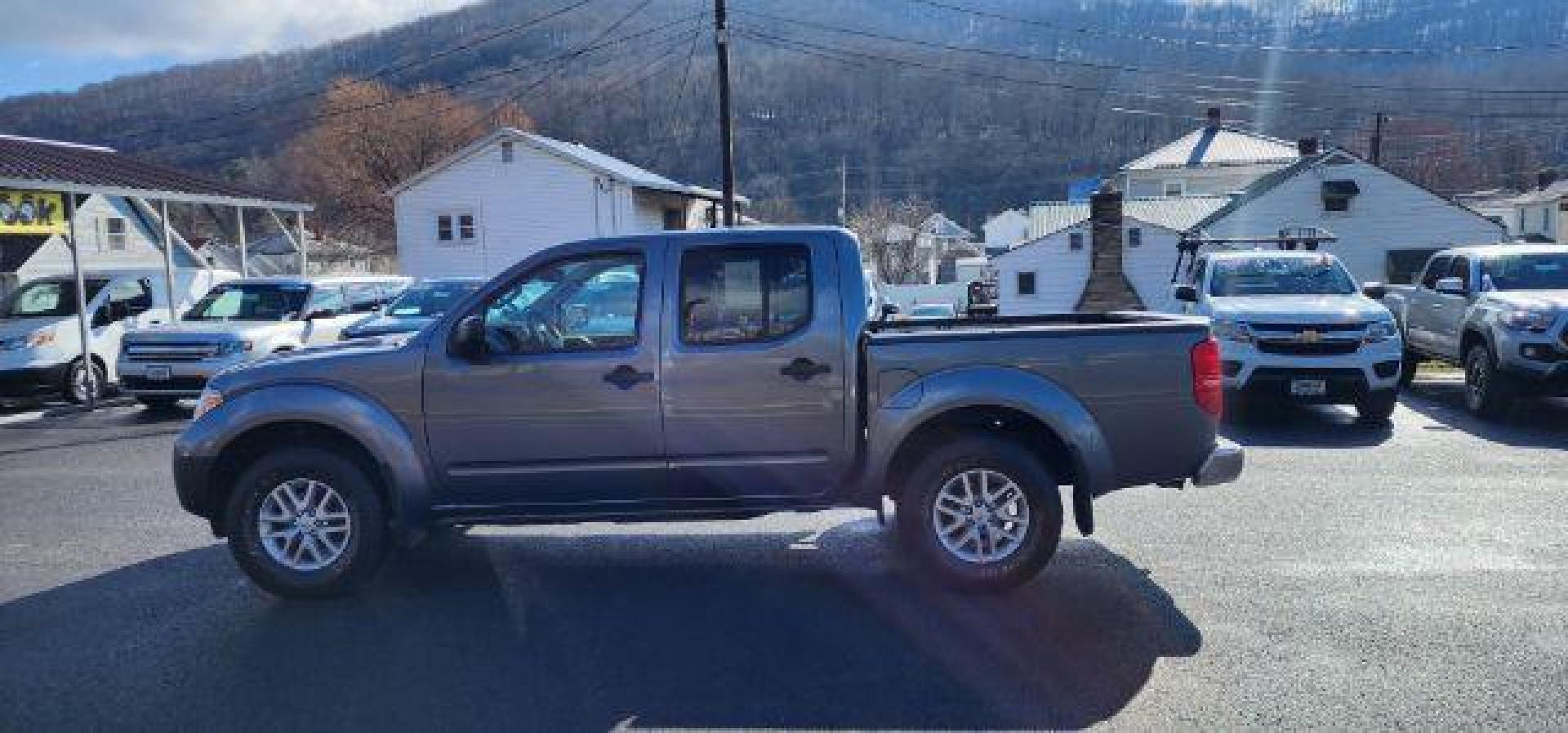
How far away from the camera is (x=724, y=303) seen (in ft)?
18.1

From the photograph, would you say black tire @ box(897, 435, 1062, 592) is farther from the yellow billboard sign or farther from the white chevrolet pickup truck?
the yellow billboard sign

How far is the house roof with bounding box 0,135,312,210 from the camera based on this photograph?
1603cm

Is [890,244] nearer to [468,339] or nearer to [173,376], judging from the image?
[173,376]

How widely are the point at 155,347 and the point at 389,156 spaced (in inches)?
2433

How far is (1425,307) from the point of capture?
12656mm

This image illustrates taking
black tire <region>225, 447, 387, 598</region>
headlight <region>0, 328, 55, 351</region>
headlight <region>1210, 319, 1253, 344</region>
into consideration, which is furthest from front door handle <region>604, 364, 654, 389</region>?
headlight <region>0, 328, 55, 351</region>

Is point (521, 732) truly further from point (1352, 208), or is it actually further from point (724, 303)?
point (1352, 208)

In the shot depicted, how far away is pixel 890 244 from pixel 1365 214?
2581 cm

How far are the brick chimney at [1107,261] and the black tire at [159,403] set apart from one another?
31743 millimetres

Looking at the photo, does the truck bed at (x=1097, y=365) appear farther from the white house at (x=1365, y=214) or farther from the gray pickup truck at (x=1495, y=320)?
the white house at (x=1365, y=214)

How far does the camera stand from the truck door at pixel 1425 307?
12.4 metres

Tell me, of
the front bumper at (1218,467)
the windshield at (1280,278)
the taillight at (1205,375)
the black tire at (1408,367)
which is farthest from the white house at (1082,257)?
the taillight at (1205,375)

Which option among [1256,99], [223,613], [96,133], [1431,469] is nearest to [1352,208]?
[1256,99]

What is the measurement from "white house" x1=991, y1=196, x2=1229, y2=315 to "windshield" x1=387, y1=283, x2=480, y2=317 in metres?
27.3
